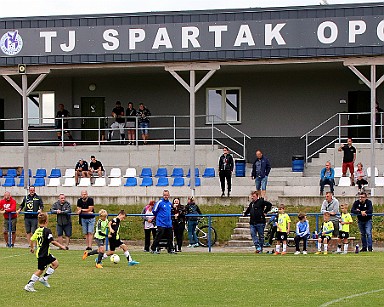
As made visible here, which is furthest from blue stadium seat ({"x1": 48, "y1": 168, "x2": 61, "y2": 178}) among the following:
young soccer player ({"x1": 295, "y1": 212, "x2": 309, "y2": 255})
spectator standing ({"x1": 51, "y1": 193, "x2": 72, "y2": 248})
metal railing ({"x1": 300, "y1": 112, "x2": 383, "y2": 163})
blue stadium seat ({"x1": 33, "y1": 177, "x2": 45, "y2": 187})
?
young soccer player ({"x1": 295, "y1": 212, "x2": 309, "y2": 255})

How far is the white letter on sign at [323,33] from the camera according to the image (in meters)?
30.4

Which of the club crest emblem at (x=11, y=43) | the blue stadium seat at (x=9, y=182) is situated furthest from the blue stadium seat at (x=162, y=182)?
the club crest emblem at (x=11, y=43)

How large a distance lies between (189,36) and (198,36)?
0.29 metres

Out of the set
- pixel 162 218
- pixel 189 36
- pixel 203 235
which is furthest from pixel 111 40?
pixel 162 218

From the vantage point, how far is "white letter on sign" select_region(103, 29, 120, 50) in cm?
3200

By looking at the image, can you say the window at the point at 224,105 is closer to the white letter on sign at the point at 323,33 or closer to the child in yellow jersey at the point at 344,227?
the white letter on sign at the point at 323,33

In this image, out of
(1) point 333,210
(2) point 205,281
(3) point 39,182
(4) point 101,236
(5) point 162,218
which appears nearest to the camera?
(2) point 205,281

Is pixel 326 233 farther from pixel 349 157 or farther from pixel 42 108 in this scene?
pixel 42 108

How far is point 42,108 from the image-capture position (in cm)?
3959

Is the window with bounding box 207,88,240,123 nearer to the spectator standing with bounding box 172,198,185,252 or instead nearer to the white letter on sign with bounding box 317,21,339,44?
the white letter on sign with bounding box 317,21,339,44

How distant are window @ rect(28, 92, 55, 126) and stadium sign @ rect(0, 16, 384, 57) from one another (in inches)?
261

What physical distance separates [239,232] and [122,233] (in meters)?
3.58

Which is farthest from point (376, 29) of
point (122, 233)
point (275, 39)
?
point (122, 233)

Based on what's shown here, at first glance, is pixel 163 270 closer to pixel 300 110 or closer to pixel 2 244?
pixel 2 244
